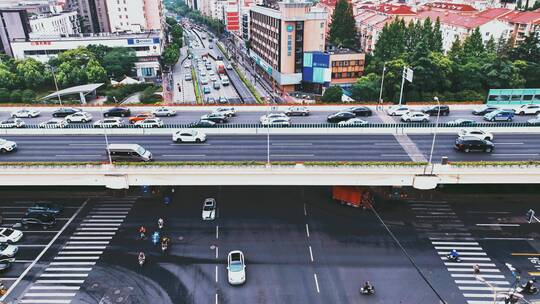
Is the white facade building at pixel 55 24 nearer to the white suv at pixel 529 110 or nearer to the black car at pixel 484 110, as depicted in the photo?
the black car at pixel 484 110

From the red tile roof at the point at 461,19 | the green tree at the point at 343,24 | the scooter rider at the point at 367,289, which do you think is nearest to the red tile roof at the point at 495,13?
the red tile roof at the point at 461,19

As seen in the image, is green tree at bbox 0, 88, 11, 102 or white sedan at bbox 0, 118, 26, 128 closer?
white sedan at bbox 0, 118, 26, 128

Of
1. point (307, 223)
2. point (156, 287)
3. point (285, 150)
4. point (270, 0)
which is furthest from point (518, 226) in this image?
point (270, 0)

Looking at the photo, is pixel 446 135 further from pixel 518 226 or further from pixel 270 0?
pixel 270 0

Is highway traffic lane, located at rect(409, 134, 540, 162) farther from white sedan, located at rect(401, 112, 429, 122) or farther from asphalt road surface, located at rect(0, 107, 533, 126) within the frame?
asphalt road surface, located at rect(0, 107, 533, 126)

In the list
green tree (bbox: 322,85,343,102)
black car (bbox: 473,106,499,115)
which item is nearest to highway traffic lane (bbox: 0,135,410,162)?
black car (bbox: 473,106,499,115)

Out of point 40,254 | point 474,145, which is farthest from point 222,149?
point 474,145

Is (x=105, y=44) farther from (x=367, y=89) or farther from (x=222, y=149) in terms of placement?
(x=222, y=149)
